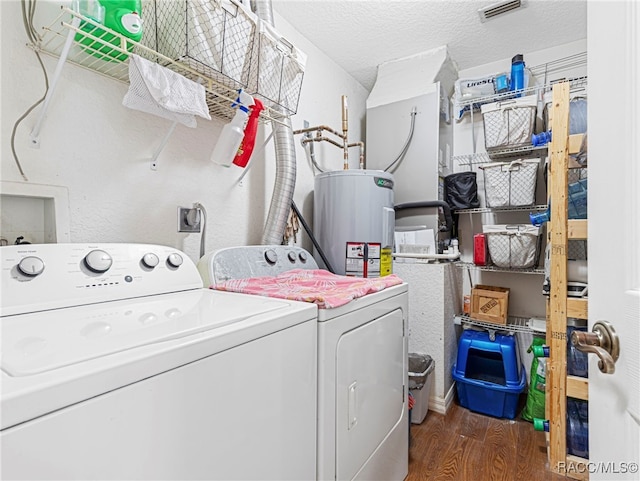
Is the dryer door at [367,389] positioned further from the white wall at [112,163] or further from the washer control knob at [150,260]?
the white wall at [112,163]

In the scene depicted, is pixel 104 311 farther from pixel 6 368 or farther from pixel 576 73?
pixel 576 73

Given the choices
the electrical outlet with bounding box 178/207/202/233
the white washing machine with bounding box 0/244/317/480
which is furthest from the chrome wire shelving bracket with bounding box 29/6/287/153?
the white washing machine with bounding box 0/244/317/480

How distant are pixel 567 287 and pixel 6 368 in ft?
6.68

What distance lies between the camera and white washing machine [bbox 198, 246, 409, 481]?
1.00m

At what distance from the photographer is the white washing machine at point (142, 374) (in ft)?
1.50

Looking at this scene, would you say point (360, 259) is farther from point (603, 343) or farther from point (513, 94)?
point (513, 94)

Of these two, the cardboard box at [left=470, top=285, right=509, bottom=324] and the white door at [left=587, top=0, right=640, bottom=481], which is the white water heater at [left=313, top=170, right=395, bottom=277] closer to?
the cardboard box at [left=470, top=285, right=509, bottom=324]

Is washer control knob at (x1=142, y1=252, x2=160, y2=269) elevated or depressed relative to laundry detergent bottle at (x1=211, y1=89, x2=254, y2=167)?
depressed

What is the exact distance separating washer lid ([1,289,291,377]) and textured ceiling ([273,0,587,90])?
1915mm

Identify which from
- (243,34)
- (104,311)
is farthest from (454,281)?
(104,311)

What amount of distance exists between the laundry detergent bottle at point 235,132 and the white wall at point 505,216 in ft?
6.83

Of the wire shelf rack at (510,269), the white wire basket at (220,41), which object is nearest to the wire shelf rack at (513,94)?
the wire shelf rack at (510,269)

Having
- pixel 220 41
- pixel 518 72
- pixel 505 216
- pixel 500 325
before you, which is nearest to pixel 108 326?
pixel 220 41

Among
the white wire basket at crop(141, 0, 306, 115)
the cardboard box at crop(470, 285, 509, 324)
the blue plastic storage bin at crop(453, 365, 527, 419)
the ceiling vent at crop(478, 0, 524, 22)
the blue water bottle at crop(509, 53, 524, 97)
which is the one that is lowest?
the blue plastic storage bin at crop(453, 365, 527, 419)
